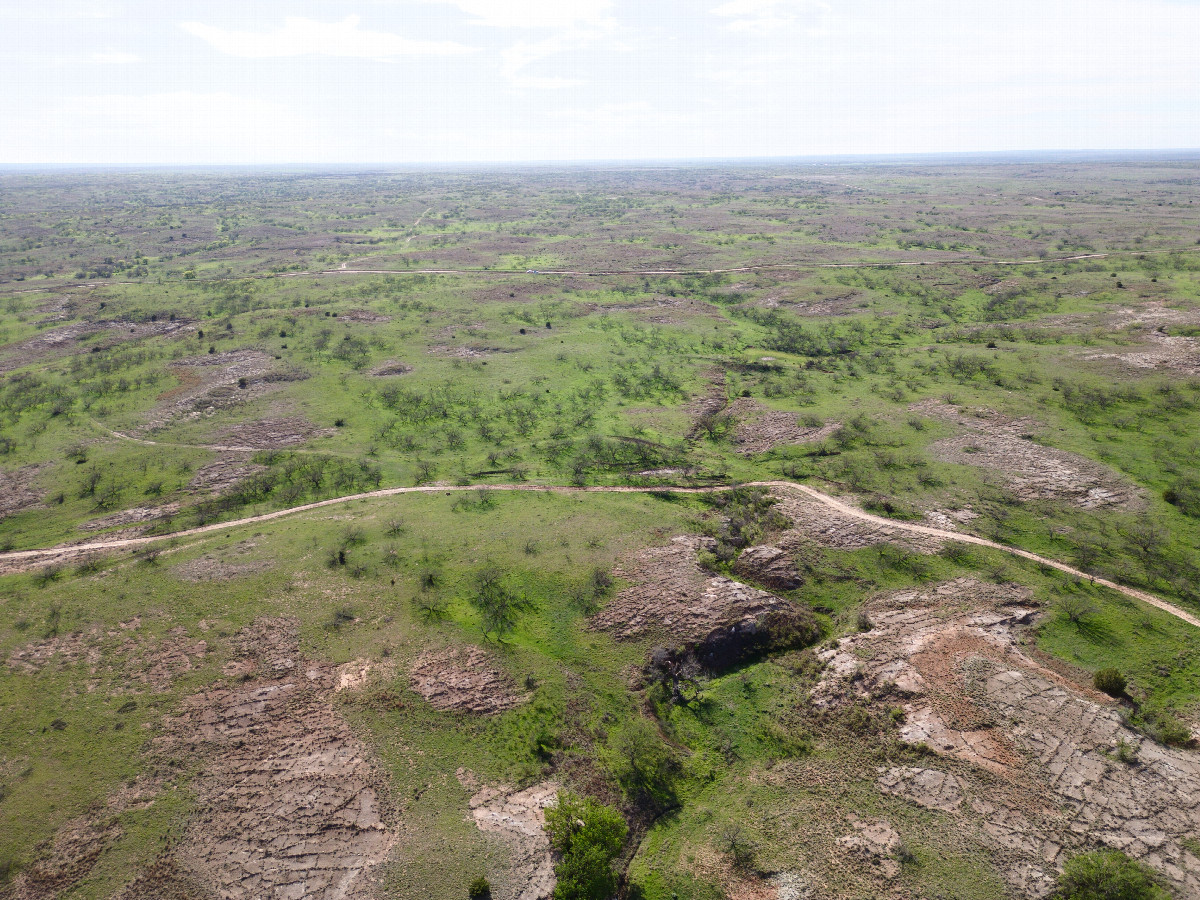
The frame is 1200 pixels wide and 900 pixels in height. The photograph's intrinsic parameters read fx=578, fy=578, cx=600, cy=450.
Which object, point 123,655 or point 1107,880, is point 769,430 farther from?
point 123,655

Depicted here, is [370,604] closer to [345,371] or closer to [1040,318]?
[345,371]

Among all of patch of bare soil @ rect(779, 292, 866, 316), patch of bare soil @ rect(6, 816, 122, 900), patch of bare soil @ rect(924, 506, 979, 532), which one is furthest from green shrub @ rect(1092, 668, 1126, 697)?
patch of bare soil @ rect(779, 292, 866, 316)

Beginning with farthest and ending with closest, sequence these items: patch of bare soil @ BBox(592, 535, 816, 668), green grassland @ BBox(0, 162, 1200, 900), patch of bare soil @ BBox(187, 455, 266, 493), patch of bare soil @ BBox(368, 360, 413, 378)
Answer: patch of bare soil @ BBox(368, 360, 413, 378), patch of bare soil @ BBox(187, 455, 266, 493), patch of bare soil @ BBox(592, 535, 816, 668), green grassland @ BBox(0, 162, 1200, 900)

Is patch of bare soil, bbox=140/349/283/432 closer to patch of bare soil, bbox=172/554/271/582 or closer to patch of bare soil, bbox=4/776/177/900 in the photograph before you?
patch of bare soil, bbox=172/554/271/582

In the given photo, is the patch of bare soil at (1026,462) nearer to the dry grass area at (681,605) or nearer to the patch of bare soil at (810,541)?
the patch of bare soil at (810,541)

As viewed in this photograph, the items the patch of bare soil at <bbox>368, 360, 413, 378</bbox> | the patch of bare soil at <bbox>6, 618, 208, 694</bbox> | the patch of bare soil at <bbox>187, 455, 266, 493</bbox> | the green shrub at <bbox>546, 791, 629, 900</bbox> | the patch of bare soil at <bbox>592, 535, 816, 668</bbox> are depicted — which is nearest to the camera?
the green shrub at <bbox>546, 791, 629, 900</bbox>

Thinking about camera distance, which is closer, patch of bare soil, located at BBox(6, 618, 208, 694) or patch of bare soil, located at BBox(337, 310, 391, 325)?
patch of bare soil, located at BBox(6, 618, 208, 694)

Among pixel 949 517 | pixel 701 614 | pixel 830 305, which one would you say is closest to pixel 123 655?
pixel 701 614
